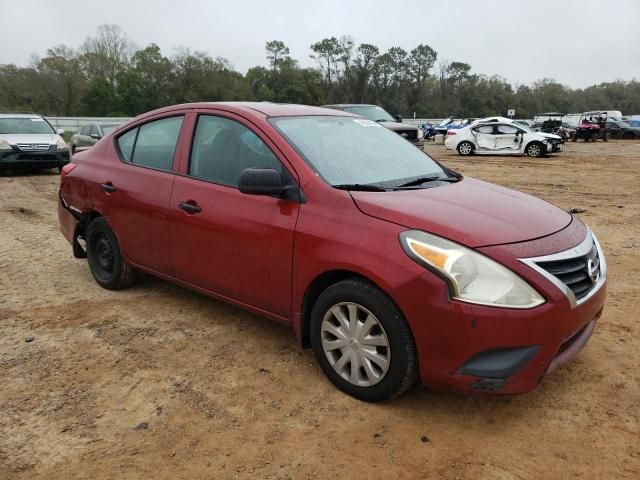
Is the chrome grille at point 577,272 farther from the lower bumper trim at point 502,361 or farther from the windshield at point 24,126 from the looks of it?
the windshield at point 24,126

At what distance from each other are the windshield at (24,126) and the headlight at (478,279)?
13.7 metres

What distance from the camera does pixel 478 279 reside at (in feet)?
8.36

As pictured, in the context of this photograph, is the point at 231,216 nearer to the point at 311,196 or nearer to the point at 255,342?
the point at 311,196

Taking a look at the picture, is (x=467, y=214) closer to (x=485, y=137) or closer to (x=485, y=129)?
(x=485, y=137)

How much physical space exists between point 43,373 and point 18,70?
50454mm

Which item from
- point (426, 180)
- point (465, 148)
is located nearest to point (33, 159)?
point (426, 180)

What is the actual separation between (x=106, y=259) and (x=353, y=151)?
8.45 ft

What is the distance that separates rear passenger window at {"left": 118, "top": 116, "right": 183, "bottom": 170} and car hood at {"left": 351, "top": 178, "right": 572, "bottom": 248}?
1.71m

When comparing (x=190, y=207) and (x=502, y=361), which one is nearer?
(x=502, y=361)

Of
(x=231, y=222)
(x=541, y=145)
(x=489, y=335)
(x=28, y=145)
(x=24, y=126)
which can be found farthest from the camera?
(x=541, y=145)

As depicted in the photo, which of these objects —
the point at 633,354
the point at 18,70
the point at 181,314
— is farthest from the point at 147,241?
A: the point at 18,70

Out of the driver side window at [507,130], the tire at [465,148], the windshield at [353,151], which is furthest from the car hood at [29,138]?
the driver side window at [507,130]

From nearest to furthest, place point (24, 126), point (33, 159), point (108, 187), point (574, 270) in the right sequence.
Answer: point (574, 270)
point (108, 187)
point (33, 159)
point (24, 126)

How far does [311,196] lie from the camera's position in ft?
10.2
